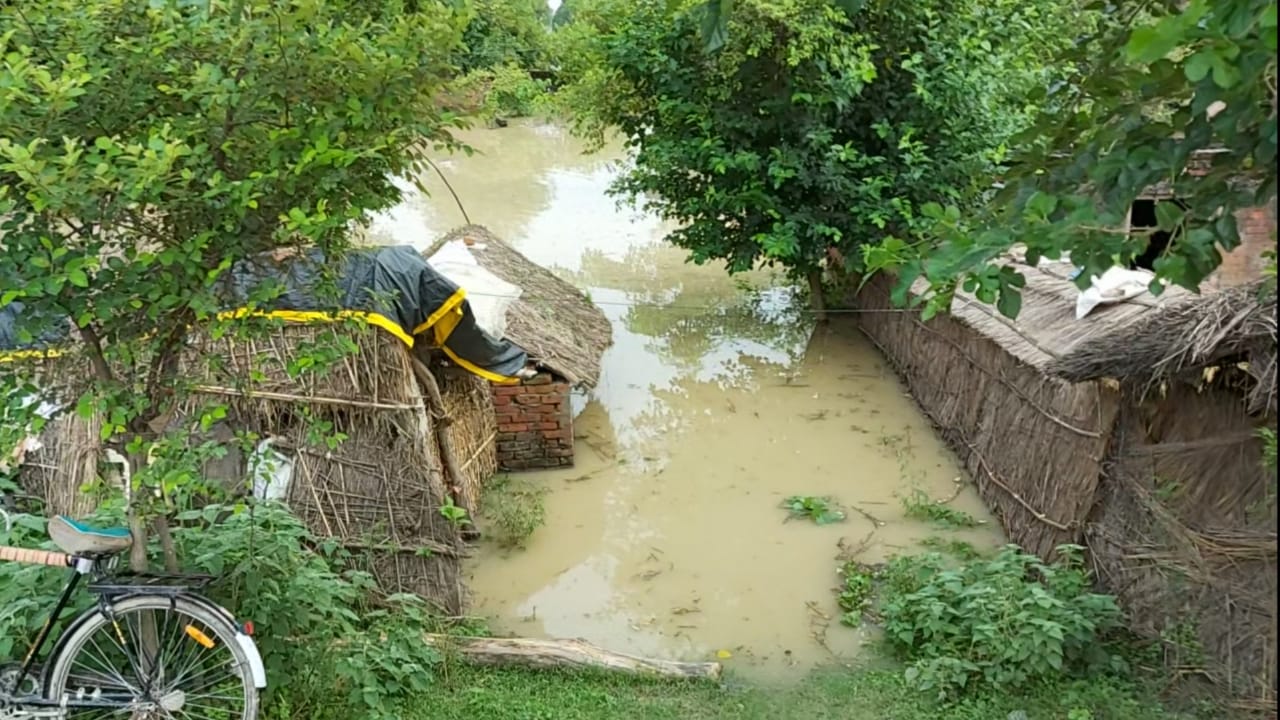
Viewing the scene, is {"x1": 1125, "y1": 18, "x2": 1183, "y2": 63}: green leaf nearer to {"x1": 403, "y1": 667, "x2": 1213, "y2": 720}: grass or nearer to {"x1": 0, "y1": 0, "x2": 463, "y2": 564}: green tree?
{"x1": 0, "y1": 0, "x2": 463, "y2": 564}: green tree

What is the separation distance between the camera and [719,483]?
7762mm

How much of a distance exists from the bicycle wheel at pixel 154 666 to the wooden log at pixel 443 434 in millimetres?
2354

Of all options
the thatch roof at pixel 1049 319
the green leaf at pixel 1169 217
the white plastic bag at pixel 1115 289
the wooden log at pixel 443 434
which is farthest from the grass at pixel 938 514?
the green leaf at pixel 1169 217

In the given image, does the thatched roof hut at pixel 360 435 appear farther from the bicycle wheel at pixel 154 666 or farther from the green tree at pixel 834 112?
the green tree at pixel 834 112

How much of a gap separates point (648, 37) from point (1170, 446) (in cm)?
626

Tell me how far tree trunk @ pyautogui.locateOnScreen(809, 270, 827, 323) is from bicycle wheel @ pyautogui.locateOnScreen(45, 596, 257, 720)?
791cm

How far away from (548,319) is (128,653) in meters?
5.21

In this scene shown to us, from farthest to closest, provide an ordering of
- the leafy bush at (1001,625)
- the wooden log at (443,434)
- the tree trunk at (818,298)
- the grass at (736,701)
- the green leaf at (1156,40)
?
the tree trunk at (818,298)
the wooden log at (443,434)
the leafy bush at (1001,625)
the grass at (736,701)
the green leaf at (1156,40)

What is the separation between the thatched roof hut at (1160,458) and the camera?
4.20 meters

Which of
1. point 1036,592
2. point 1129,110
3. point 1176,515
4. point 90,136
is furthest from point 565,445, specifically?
point 1129,110

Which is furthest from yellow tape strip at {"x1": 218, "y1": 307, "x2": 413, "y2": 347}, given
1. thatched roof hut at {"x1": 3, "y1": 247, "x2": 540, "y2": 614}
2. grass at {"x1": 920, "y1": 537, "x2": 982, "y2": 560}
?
grass at {"x1": 920, "y1": 537, "x2": 982, "y2": 560}

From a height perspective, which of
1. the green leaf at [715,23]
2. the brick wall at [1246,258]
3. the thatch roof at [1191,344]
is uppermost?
the brick wall at [1246,258]

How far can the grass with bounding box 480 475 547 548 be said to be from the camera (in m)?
6.77

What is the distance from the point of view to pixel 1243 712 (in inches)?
166
